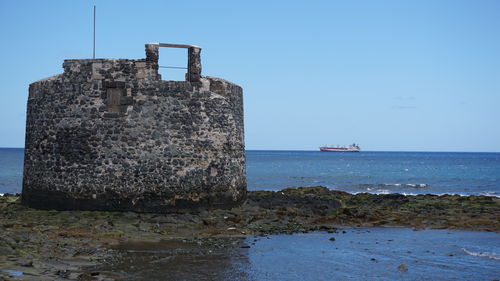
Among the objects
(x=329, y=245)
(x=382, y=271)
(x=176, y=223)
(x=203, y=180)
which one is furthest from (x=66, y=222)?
(x=382, y=271)

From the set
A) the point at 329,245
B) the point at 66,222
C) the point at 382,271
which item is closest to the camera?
the point at 382,271

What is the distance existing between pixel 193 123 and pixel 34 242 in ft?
21.3

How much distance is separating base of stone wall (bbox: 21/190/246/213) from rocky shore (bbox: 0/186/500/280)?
0.91 ft

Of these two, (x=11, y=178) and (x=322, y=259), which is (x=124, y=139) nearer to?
(x=322, y=259)

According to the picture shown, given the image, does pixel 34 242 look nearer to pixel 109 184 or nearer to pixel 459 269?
pixel 109 184

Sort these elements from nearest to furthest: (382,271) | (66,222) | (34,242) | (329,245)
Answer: (382,271)
(34,242)
(329,245)
(66,222)

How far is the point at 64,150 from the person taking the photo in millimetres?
17844

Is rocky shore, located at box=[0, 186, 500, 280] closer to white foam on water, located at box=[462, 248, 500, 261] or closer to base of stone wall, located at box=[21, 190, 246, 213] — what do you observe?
base of stone wall, located at box=[21, 190, 246, 213]

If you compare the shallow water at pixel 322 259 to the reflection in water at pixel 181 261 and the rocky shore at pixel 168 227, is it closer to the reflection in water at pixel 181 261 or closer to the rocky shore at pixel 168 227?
the reflection in water at pixel 181 261

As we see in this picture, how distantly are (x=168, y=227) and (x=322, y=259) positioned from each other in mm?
4992

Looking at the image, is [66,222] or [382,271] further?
[66,222]

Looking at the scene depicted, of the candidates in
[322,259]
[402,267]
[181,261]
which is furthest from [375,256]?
[181,261]

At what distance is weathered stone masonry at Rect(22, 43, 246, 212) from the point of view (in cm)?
1755

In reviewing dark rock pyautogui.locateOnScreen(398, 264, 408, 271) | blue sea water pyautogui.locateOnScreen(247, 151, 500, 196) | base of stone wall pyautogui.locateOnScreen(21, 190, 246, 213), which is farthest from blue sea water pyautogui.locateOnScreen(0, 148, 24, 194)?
dark rock pyautogui.locateOnScreen(398, 264, 408, 271)
